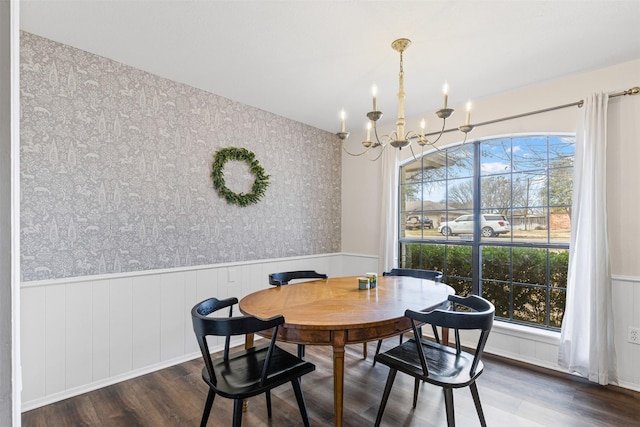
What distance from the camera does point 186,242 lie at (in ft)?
10.0

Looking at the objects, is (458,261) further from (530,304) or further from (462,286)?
(530,304)

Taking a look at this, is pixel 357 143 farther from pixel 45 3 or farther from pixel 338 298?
pixel 45 3

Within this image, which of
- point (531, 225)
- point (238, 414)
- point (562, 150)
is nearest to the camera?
point (238, 414)

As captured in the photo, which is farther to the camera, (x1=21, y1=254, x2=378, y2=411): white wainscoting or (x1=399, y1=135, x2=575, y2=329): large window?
(x1=399, y1=135, x2=575, y2=329): large window

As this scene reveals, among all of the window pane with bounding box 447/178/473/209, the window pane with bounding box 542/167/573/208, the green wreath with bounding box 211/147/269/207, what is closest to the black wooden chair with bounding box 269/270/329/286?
the green wreath with bounding box 211/147/269/207

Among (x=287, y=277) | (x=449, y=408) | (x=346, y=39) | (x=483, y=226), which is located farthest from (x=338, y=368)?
(x=483, y=226)

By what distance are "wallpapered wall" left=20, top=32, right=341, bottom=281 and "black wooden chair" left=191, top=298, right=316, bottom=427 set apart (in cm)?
124

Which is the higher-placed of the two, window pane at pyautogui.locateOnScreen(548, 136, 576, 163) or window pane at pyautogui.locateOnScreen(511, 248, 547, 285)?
window pane at pyautogui.locateOnScreen(548, 136, 576, 163)

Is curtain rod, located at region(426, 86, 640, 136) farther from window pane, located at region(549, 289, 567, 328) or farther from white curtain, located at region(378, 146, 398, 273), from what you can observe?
window pane, located at region(549, 289, 567, 328)

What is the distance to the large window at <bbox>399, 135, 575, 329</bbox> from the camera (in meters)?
3.04

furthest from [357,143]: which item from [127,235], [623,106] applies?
[127,235]

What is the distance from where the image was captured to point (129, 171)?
270 cm

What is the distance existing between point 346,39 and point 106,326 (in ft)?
9.33

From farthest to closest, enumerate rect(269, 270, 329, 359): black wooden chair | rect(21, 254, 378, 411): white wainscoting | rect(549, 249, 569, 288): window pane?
rect(549, 249, 569, 288): window pane, rect(269, 270, 329, 359): black wooden chair, rect(21, 254, 378, 411): white wainscoting
